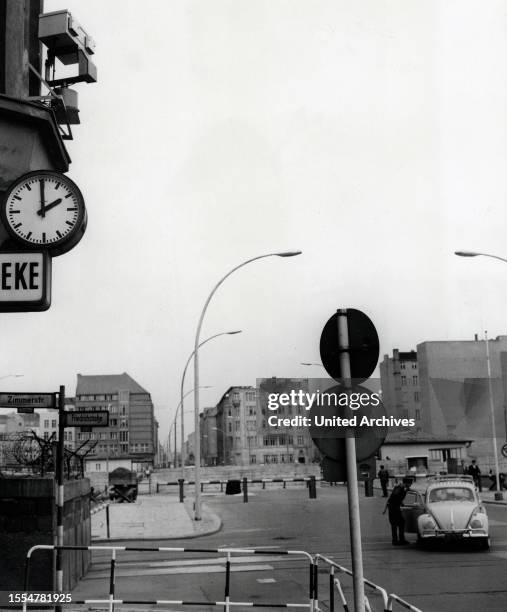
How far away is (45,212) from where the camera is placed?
32.3 feet

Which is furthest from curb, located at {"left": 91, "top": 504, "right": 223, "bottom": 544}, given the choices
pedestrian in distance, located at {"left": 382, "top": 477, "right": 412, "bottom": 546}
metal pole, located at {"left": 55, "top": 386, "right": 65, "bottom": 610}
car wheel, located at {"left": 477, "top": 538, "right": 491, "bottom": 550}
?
metal pole, located at {"left": 55, "top": 386, "right": 65, "bottom": 610}

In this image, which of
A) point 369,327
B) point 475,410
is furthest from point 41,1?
point 475,410

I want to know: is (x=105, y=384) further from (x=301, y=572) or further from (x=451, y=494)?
(x=301, y=572)

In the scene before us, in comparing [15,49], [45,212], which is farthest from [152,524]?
[45,212]

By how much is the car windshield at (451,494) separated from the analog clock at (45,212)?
12.2m

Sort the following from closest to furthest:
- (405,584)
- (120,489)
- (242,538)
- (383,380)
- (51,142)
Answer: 1. (51,142)
2. (405,584)
3. (242,538)
4. (120,489)
5. (383,380)

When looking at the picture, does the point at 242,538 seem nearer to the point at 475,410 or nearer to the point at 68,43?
the point at 68,43

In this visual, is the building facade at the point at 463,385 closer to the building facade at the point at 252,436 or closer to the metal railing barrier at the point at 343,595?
the building facade at the point at 252,436

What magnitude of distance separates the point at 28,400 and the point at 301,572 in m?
6.88

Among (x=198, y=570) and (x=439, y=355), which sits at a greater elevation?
(x=439, y=355)

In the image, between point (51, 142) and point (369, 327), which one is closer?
point (369, 327)

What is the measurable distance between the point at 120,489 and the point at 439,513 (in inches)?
1154

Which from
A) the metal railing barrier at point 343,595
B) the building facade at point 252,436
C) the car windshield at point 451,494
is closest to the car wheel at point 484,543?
the car windshield at point 451,494

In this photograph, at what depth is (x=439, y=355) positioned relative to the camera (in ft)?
379
